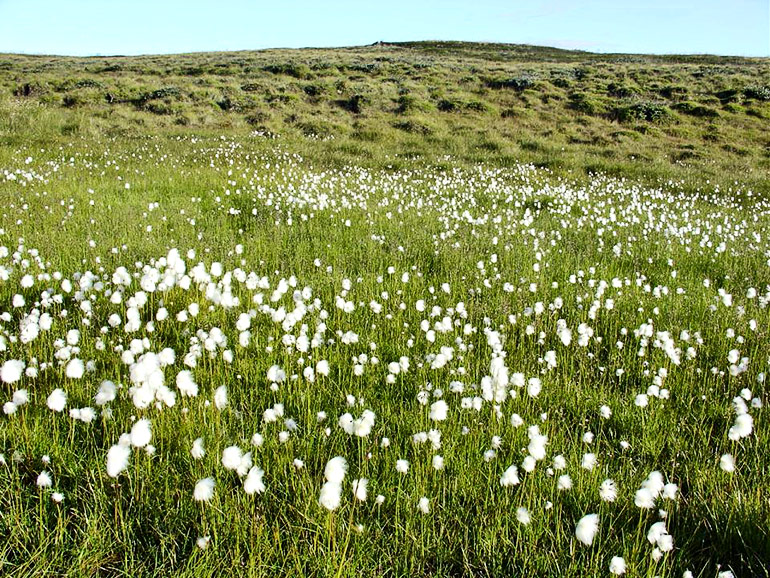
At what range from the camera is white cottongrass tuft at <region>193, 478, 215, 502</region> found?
208cm

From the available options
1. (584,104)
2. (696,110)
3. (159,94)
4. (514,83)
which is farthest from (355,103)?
(696,110)

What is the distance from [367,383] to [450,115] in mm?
25998

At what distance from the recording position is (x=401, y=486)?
8.03 ft

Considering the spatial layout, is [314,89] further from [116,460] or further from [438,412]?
[116,460]

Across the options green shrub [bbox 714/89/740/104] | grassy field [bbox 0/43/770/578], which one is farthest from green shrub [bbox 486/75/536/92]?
grassy field [bbox 0/43/770/578]

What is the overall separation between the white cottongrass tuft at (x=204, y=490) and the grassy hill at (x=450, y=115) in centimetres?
1350

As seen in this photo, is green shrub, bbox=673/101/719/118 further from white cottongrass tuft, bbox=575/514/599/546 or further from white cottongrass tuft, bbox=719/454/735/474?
white cottongrass tuft, bbox=575/514/599/546

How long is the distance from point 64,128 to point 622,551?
19348 mm

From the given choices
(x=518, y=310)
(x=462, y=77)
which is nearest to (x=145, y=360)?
(x=518, y=310)

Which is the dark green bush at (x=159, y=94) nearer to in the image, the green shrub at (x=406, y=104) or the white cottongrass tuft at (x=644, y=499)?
the green shrub at (x=406, y=104)

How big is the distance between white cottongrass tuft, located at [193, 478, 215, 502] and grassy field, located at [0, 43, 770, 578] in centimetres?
1

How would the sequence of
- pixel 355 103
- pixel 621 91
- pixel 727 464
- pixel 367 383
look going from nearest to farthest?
pixel 727 464
pixel 367 383
pixel 355 103
pixel 621 91

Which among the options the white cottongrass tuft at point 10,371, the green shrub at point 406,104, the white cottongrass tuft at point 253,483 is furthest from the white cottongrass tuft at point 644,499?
the green shrub at point 406,104

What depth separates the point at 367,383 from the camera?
3432 mm
